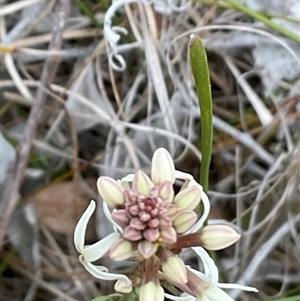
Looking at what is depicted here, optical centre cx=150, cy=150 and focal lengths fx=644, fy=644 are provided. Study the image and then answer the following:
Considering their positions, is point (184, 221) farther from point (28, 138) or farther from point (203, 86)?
point (28, 138)

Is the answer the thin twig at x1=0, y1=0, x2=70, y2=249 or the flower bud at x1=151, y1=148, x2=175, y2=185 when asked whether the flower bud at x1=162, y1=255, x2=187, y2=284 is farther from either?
the thin twig at x1=0, y1=0, x2=70, y2=249

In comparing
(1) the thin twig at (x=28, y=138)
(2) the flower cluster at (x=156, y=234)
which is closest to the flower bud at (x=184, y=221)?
(2) the flower cluster at (x=156, y=234)

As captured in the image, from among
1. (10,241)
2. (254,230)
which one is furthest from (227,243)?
(10,241)

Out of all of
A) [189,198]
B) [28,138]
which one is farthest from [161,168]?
[28,138]

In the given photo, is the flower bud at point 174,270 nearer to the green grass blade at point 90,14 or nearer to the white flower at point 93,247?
the white flower at point 93,247

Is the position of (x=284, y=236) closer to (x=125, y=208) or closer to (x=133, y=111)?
(x=133, y=111)

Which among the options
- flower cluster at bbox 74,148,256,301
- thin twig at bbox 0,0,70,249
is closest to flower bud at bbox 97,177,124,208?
flower cluster at bbox 74,148,256,301

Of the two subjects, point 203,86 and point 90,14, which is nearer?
point 203,86
